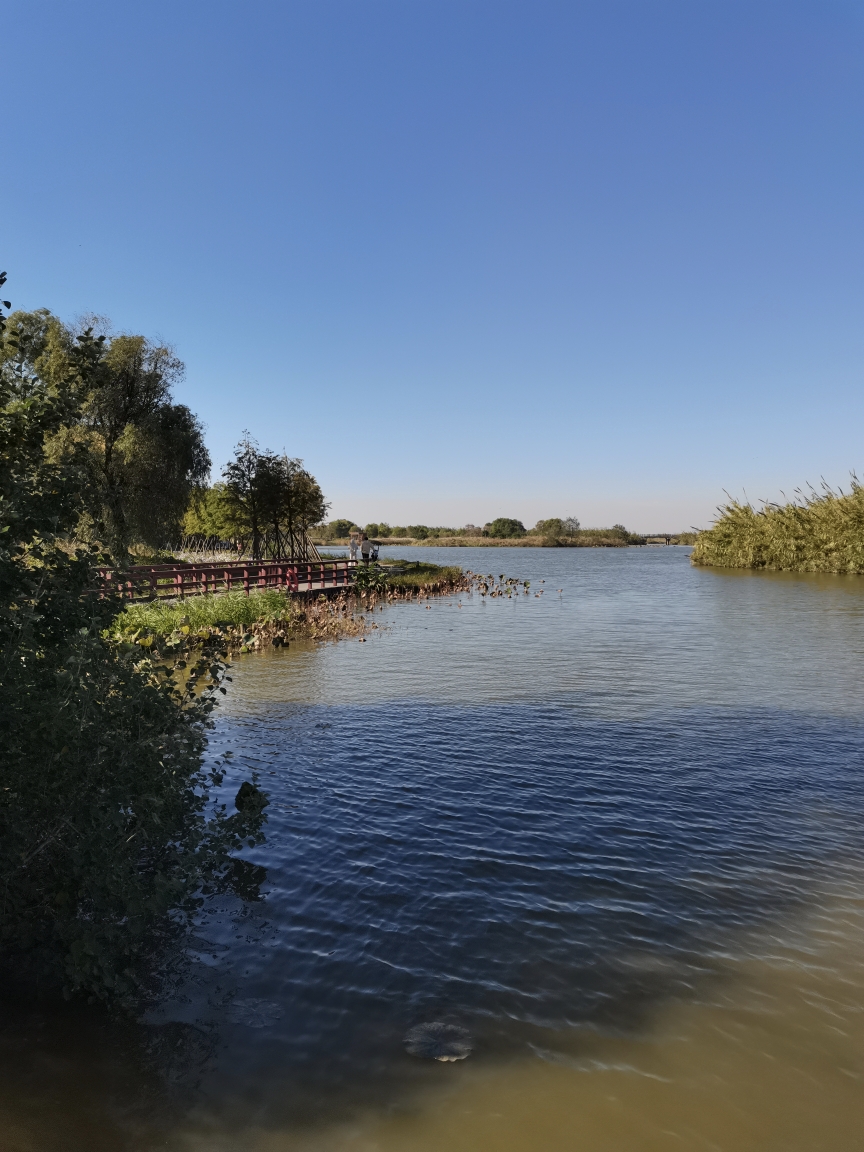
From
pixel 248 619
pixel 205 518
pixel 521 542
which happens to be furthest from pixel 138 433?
pixel 521 542

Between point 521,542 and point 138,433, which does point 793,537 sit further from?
point 521,542

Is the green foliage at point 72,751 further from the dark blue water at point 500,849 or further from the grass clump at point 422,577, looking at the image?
the grass clump at point 422,577

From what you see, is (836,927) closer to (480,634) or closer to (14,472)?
(14,472)

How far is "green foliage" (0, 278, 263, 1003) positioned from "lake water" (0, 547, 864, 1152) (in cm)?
57

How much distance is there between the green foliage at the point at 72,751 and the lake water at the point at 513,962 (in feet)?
1.87

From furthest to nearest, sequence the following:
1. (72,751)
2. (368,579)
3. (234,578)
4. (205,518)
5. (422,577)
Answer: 1. (205,518)
2. (422,577)
3. (368,579)
4. (234,578)
5. (72,751)

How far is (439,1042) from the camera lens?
469 centimetres

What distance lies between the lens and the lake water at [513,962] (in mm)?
4078

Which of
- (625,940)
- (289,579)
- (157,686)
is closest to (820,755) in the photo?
(625,940)

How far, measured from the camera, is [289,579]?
3148 cm

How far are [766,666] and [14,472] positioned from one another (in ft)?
57.9

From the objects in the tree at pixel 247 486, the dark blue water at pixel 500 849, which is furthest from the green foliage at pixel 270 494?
the dark blue water at pixel 500 849

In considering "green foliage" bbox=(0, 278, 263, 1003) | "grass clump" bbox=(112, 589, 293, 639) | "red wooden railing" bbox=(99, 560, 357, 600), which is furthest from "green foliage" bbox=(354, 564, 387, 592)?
"green foliage" bbox=(0, 278, 263, 1003)

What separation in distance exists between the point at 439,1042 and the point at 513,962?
105cm
